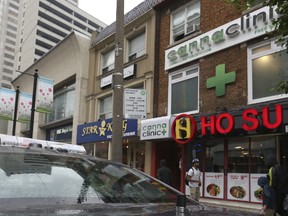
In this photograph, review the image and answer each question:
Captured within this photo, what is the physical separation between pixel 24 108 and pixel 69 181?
63.7 ft

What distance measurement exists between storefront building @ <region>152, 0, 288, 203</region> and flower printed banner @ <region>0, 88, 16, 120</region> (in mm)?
9757

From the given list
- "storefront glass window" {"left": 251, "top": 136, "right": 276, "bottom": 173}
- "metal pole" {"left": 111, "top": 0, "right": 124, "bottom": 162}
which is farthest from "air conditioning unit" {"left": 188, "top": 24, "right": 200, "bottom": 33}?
"metal pole" {"left": 111, "top": 0, "right": 124, "bottom": 162}

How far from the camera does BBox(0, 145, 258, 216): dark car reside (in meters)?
2.45

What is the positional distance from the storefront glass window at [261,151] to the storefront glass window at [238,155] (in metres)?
0.21

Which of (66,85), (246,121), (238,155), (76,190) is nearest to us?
(76,190)

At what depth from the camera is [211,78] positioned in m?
13.5

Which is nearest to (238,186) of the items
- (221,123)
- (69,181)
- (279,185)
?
(221,123)

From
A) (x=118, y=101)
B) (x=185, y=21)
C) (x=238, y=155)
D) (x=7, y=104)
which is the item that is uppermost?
(x=185, y=21)

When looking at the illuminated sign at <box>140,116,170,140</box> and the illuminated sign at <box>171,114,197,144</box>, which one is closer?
the illuminated sign at <box>171,114,197,144</box>

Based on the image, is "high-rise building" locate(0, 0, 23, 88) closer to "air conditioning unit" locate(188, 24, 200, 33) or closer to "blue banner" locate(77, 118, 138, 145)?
"blue banner" locate(77, 118, 138, 145)

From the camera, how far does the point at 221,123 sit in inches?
471

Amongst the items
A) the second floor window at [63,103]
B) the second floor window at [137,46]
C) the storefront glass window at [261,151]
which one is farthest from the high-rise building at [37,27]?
the storefront glass window at [261,151]

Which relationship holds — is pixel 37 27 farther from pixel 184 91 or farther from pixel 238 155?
pixel 238 155

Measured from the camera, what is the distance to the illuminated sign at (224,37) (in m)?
11.9
